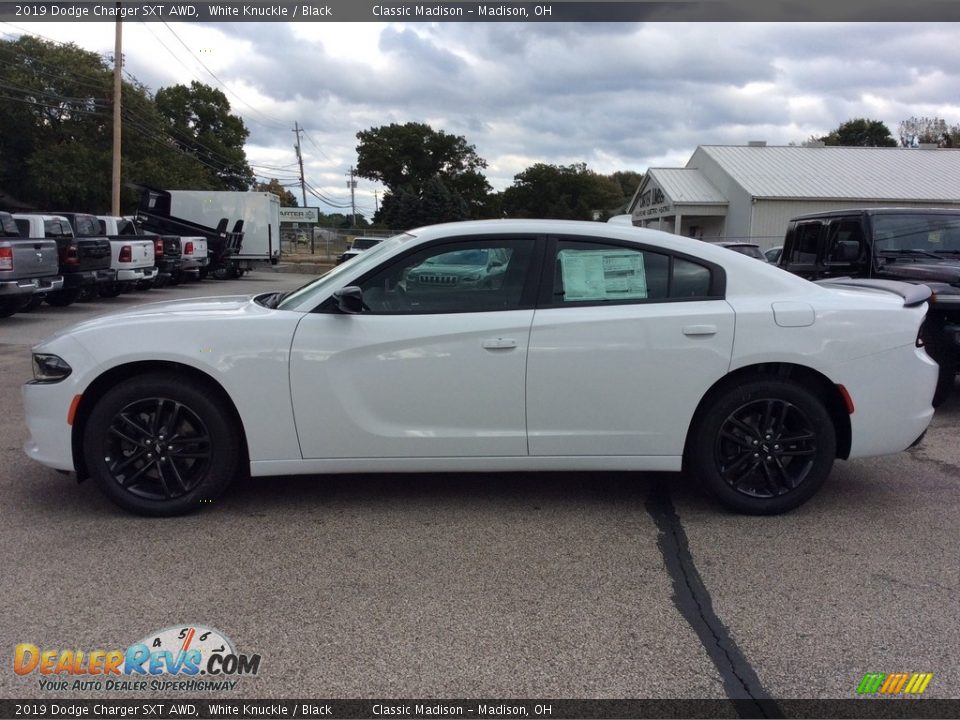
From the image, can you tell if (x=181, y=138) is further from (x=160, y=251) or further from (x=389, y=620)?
(x=389, y=620)

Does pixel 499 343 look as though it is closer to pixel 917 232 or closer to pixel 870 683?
pixel 870 683

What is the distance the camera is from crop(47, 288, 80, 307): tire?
1593cm

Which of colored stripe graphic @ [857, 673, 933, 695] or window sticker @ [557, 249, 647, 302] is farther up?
window sticker @ [557, 249, 647, 302]

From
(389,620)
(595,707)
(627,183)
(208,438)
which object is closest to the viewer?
(595,707)

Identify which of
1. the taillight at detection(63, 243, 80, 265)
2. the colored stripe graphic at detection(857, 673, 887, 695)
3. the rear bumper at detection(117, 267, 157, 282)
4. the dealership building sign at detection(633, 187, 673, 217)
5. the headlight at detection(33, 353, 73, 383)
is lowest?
the colored stripe graphic at detection(857, 673, 887, 695)

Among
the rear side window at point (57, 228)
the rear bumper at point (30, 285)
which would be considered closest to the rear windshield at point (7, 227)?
the rear bumper at point (30, 285)

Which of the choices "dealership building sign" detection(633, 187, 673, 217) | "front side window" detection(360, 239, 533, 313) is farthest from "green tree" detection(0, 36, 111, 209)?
"front side window" detection(360, 239, 533, 313)

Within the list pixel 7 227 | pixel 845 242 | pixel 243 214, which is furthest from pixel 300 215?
pixel 845 242

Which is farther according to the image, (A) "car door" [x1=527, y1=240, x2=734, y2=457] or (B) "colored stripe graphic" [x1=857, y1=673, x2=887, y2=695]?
(A) "car door" [x1=527, y1=240, x2=734, y2=457]

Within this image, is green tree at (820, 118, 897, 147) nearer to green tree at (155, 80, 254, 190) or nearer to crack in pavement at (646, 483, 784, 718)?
green tree at (155, 80, 254, 190)

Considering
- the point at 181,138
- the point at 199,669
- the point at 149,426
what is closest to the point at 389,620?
the point at 199,669

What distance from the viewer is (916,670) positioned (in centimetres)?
297

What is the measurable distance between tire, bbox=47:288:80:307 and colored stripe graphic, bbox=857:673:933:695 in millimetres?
16042

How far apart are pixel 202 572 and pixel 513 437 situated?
1.69 meters
